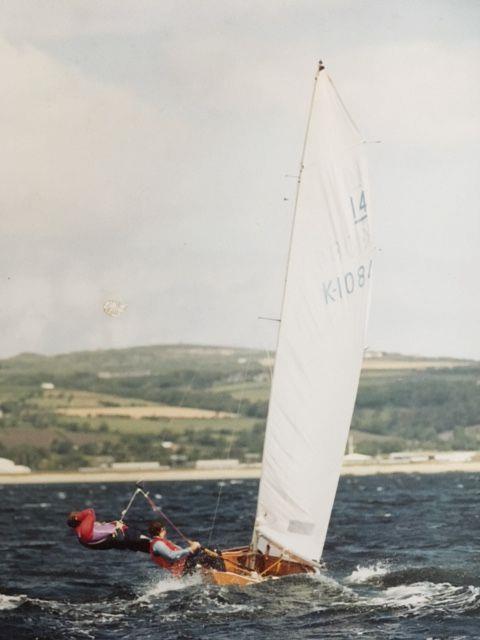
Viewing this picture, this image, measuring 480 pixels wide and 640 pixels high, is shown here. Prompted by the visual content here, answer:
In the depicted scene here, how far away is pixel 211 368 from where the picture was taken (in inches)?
4006

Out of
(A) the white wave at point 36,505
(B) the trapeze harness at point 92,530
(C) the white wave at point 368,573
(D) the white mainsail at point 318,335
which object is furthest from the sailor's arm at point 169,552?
(A) the white wave at point 36,505

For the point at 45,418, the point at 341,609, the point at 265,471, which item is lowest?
the point at 45,418

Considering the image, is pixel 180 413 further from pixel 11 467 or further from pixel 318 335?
pixel 318 335

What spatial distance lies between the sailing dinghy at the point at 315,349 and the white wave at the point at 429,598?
4.45 feet

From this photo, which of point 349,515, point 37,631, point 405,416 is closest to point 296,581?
point 37,631

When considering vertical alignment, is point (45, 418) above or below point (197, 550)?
below

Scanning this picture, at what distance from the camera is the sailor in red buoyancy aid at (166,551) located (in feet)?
57.1

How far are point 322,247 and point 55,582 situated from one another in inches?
330

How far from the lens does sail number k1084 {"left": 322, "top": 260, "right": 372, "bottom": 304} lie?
60.5ft

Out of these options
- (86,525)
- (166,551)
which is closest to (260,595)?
(166,551)

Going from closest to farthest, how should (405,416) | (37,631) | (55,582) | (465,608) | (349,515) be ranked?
(37,631) → (465,608) → (55,582) → (349,515) → (405,416)

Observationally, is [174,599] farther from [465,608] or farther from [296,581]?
[465,608]

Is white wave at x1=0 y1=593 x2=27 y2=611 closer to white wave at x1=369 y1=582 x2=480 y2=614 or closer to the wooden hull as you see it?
the wooden hull

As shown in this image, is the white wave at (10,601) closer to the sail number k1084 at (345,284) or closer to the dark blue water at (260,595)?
the dark blue water at (260,595)
